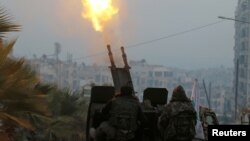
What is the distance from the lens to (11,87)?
963 centimetres

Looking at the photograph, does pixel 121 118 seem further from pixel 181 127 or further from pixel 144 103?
pixel 144 103

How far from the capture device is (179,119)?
25.8 feet

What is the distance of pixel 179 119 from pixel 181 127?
120 millimetres

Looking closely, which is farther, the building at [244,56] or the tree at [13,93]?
the building at [244,56]

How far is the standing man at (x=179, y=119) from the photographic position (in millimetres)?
7844

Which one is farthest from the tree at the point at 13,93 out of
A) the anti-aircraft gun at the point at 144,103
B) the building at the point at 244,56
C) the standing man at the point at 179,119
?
the building at the point at 244,56

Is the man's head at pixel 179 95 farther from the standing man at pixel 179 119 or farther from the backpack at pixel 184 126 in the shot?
the backpack at pixel 184 126

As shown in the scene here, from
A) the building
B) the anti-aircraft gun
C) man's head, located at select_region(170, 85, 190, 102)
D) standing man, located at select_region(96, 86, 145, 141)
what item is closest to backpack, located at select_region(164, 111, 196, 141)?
man's head, located at select_region(170, 85, 190, 102)

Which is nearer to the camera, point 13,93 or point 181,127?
point 181,127

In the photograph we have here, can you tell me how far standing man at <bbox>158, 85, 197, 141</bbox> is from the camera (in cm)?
784

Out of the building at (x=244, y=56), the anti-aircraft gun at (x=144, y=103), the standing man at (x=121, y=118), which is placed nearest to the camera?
the standing man at (x=121, y=118)

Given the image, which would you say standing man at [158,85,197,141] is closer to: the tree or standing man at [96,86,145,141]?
standing man at [96,86,145,141]

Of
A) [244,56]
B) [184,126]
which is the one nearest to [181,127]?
[184,126]

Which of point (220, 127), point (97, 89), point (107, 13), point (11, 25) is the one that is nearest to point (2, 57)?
point (11, 25)
